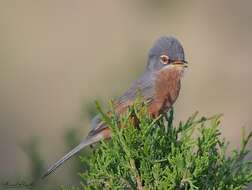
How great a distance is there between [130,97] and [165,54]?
70 cm

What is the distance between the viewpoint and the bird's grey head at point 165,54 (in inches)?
216

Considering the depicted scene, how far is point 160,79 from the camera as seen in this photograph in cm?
595

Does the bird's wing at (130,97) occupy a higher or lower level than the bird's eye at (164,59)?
lower

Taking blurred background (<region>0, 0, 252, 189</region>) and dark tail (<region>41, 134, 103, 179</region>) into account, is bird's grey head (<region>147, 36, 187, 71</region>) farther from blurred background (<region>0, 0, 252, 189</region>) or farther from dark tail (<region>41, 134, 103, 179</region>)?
blurred background (<region>0, 0, 252, 189</region>)

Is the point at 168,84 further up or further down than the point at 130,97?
further down

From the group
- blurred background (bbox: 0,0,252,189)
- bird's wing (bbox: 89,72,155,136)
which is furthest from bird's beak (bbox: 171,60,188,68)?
blurred background (bbox: 0,0,252,189)

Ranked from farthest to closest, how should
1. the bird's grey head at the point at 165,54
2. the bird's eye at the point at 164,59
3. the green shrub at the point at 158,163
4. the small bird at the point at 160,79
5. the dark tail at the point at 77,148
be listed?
the bird's eye at the point at 164,59 < the bird's grey head at the point at 165,54 < the small bird at the point at 160,79 < the dark tail at the point at 77,148 < the green shrub at the point at 158,163

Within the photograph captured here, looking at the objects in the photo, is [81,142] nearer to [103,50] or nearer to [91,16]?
[103,50]

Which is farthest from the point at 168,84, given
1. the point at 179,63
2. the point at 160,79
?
the point at 179,63

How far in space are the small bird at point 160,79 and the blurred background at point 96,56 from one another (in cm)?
417

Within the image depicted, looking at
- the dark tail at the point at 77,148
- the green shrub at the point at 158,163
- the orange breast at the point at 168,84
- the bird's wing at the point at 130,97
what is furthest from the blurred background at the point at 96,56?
the green shrub at the point at 158,163

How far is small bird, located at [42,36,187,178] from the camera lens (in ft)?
16.8

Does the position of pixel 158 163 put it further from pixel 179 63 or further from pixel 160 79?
pixel 160 79

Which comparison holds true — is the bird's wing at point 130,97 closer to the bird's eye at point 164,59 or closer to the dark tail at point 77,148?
the dark tail at point 77,148
